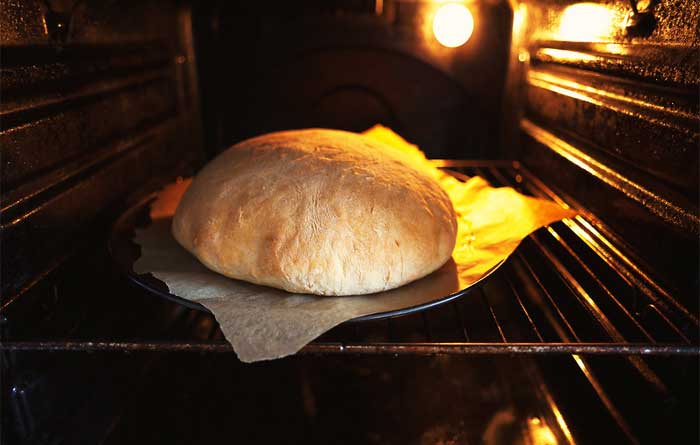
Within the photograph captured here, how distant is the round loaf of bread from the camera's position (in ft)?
2.92

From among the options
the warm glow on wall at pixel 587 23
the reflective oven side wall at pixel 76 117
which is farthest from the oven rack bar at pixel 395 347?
the warm glow on wall at pixel 587 23

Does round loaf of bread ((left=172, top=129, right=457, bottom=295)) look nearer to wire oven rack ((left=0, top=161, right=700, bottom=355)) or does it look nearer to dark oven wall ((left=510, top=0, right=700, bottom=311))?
wire oven rack ((left=0, top=161, right=700, bottom=355))

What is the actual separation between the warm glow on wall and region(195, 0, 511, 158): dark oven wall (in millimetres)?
370

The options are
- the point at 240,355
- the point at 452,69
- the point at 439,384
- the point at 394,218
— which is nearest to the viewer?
the point at 240,355

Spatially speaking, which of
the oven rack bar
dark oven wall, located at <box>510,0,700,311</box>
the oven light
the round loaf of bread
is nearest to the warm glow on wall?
dark oven wall, located at <box>510,0,700,311</box>

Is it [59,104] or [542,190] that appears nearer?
[59,104]

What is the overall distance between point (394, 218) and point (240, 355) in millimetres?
376

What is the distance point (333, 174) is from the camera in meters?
0.98

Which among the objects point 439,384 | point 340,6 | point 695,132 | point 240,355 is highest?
point 340,6

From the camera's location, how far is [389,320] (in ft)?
2.87

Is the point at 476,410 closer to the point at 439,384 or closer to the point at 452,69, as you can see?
the point at 439,384

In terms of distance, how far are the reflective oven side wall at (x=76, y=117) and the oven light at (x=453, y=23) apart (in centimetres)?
76

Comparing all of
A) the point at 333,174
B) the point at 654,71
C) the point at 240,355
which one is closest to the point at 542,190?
the point at 654,71

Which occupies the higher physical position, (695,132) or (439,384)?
(695,132)
